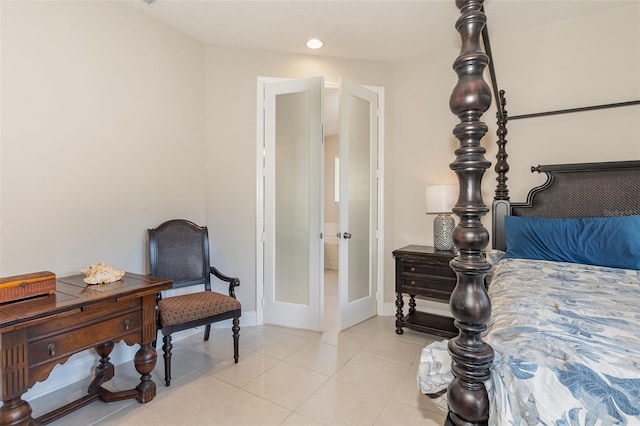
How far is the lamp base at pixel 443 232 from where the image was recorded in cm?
299

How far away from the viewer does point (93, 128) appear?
2.28 meters

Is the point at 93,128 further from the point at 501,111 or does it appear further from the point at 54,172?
the point at 501,111

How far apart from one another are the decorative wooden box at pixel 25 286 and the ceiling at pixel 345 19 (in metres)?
2.07

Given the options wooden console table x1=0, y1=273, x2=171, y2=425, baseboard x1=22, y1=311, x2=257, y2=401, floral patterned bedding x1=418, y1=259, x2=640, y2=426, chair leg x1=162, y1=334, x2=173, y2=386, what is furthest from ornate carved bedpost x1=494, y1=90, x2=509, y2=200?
baseboard x1=22, y1=311, x2=257, y2=401

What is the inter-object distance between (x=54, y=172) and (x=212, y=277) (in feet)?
5.07

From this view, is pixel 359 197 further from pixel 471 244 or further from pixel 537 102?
pixel 471 244

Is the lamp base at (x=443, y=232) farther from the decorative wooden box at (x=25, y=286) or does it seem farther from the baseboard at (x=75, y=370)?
the decorative wooden box at (x=25, y=286)

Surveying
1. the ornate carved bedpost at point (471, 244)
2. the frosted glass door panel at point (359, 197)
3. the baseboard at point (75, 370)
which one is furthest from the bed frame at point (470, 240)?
the baseboard at point (75, 370)

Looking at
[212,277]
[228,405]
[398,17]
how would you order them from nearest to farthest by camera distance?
[228,405]
[398,17]
[212,277]

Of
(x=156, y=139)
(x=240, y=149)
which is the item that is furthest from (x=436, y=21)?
(x=156, y=139)

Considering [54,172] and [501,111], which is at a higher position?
[501,111]

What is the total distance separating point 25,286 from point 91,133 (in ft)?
3.75

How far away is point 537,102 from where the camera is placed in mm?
2793

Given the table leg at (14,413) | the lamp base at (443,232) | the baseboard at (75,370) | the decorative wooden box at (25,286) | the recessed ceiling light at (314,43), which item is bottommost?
the baseboard at (75,370)
